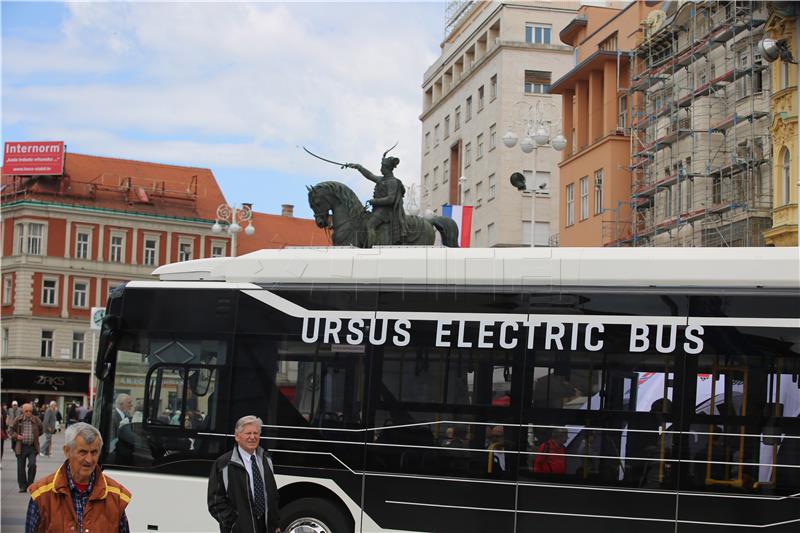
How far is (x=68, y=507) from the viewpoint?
6.45 meters

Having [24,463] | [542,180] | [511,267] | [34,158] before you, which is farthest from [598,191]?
[34,158]

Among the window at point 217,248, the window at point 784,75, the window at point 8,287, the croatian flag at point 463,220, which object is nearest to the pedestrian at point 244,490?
the croatian flag at point 463,220

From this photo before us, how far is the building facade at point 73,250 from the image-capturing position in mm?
85812

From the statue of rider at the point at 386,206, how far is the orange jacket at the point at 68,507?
62.8ft

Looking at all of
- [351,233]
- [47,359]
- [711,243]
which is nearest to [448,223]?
[351,233]

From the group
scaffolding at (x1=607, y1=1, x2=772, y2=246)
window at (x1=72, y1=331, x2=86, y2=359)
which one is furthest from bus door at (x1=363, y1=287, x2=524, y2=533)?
window at (x1=72, y1=331, x2=86, y2=359)

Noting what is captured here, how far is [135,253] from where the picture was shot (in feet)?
302

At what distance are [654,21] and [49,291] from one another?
5337 cm

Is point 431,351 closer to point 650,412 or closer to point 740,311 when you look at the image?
point 650,412

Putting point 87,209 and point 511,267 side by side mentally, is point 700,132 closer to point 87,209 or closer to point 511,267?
point 511,267

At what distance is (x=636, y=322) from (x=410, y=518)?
3.12 m

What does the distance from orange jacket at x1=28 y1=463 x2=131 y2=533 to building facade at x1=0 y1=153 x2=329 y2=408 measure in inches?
3061

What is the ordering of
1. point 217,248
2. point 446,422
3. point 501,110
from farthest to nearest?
point 217,248
point 501,110
point 446,422

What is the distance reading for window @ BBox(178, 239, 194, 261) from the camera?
9394cm
